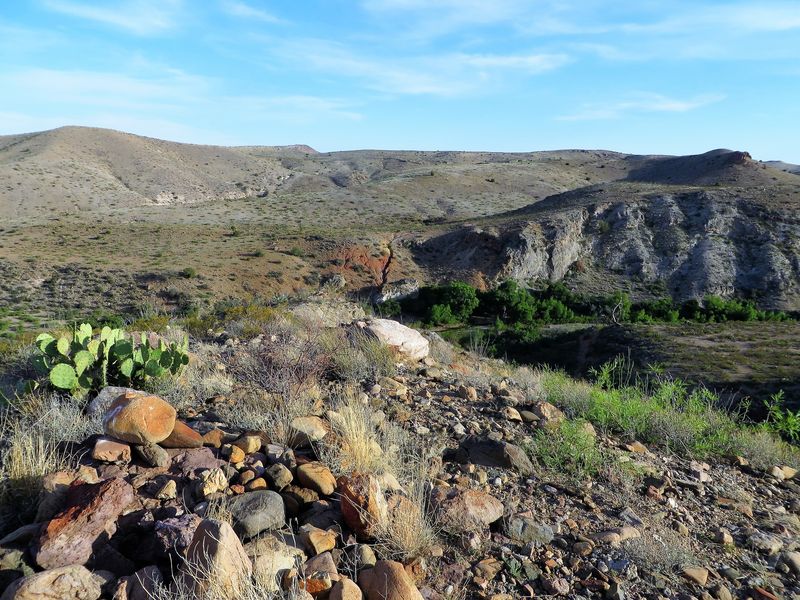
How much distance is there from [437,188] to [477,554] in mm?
65281

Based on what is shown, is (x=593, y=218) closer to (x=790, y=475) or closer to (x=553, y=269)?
(x=553, y=269)

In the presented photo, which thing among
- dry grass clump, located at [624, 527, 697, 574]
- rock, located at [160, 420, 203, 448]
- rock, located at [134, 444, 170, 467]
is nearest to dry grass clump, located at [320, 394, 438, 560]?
rock, located at [160, 420, 203, 448]

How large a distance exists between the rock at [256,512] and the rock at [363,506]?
1.09 ft

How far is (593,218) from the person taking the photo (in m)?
39.7

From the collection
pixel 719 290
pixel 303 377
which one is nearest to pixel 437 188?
pixel 719 290

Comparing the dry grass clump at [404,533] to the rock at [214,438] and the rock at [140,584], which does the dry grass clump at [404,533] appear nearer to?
the rock at [140,584]

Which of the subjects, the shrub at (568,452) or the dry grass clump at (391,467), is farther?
the shrub at (568,452)

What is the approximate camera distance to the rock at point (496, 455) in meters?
3.93

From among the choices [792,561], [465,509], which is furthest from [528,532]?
[792,561]

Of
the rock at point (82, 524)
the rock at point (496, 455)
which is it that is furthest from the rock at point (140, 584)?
the rock at point (496, 455)

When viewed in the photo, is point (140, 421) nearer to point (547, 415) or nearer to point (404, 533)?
point (404, 533)

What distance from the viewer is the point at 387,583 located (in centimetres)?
237

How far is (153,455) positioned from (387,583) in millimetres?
1724

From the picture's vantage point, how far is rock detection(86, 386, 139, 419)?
4.00m
